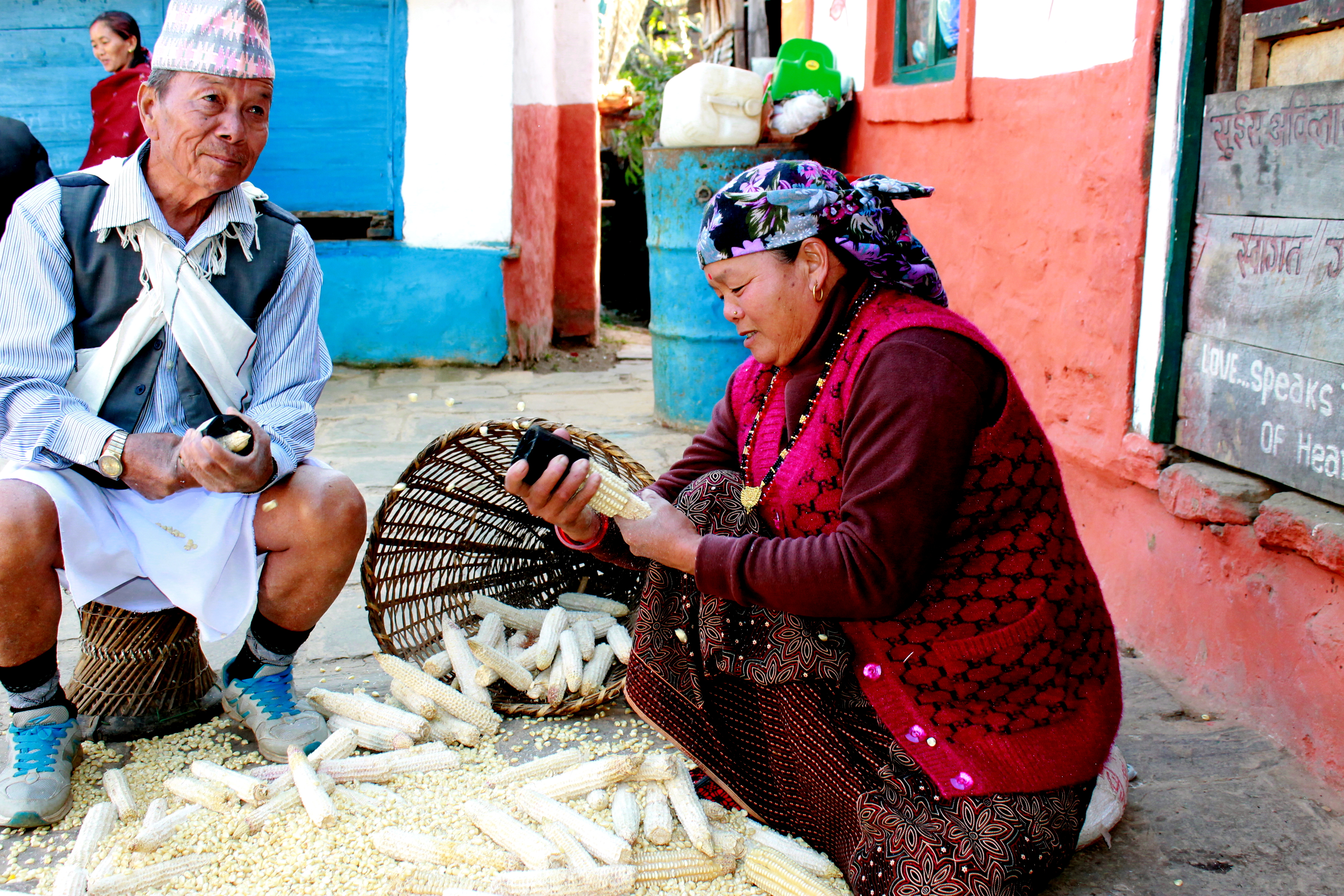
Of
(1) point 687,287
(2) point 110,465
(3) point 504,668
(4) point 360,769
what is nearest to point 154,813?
(4) point 360,769

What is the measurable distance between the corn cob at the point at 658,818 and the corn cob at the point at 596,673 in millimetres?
492

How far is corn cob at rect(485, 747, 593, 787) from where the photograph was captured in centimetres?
252

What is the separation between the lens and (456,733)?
8.91 ft

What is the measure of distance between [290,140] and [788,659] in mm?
6313

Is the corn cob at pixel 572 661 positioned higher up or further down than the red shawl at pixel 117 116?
further down

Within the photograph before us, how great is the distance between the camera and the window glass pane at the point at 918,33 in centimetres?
492

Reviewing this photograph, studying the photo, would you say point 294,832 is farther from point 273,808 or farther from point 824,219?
point 824,219

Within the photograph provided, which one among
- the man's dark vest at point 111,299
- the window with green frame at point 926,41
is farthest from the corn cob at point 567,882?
the window with green frame at point 926,41

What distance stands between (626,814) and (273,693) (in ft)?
3.24

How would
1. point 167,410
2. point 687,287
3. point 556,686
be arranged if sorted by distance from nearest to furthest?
point 167,410, point 556,686, point 687,287

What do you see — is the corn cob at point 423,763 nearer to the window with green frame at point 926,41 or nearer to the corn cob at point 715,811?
the corn cob at point 715,811

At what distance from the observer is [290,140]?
7.27 metres

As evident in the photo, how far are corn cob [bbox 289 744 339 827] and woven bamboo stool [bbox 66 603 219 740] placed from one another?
19.9 inches

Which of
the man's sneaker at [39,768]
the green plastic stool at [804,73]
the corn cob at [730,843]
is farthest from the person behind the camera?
the green plastic stool at [804,73]
